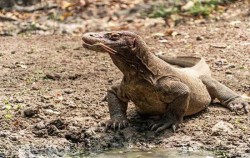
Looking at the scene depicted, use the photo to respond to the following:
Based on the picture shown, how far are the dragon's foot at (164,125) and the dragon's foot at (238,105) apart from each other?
1.03 metres

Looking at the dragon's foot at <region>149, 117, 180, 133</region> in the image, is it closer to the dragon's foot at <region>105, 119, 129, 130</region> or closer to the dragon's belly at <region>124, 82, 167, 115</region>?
the dragon's belly at <region>124, 82, 167, 115</region>

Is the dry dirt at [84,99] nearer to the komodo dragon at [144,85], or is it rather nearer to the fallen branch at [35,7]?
the komodo dragon at [144,85]

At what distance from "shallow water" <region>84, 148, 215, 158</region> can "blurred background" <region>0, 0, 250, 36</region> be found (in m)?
6.60

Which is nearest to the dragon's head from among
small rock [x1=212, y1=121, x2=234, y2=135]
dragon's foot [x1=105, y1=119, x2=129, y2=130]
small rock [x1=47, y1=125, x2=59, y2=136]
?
dragon's foot [x1=105, y1=119, x2=129, y2=130]

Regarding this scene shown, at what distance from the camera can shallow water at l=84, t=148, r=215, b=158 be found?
7070mm

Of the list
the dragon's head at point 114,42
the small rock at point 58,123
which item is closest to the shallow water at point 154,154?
the small rock at point 58,123

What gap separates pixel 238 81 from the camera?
376 inches

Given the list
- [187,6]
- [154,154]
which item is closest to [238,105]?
[154,154]

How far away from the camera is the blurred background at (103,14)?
13.9m

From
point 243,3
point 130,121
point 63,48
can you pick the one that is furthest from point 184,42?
point 130,121

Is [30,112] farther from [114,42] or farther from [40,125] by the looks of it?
[114,42]

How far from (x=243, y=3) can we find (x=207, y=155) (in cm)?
841

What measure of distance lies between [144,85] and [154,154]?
0.81 metres

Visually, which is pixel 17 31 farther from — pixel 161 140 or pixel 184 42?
pixel 161 140
